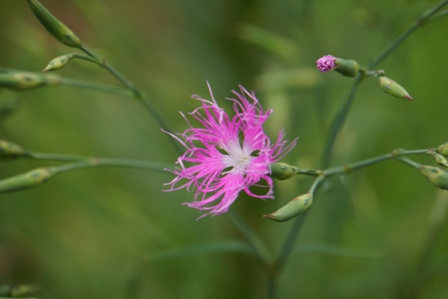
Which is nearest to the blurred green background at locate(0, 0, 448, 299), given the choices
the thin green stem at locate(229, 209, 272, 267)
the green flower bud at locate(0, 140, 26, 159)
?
the thin green stem at locate(229, 209, 272, 267)

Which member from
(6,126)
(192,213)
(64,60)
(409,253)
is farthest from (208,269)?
(64,60)

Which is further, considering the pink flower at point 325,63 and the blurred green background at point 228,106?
the blurred green background at point 228,106

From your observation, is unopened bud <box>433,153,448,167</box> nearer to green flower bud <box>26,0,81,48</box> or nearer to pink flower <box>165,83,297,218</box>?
pink flower <box>165,83,297,218</box>

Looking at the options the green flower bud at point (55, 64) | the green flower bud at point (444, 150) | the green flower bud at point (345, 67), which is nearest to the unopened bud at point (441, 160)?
the green flower bud at point (444, 150)

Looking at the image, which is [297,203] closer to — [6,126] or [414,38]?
[414,38]

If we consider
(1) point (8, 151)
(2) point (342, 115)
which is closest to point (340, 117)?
(2) point (342, 115)

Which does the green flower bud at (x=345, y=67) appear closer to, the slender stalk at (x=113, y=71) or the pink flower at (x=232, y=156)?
the pink flower at (x=232, y=156)

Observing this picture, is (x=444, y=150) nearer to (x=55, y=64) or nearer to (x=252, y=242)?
(x=252, y=242)
